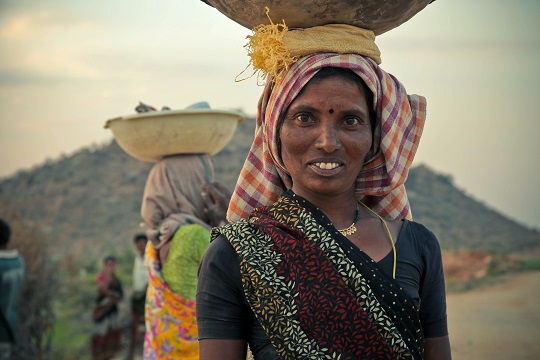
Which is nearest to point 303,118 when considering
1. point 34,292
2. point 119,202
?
point 34,292

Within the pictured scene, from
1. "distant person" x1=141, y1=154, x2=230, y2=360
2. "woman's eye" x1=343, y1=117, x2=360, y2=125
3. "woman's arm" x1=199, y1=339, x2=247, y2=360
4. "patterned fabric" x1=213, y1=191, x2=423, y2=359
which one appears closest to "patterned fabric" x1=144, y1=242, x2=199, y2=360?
"distant person" x1=141, y1=154, x2=230, y2=360

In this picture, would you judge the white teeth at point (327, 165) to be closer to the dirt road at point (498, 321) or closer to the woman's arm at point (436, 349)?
the woman's arm at point (436, 349)

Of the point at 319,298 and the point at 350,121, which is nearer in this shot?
the point at 319,298

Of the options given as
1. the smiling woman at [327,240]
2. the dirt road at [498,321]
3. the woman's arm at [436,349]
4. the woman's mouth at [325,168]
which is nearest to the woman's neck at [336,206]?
the smiling woman at [327,240]

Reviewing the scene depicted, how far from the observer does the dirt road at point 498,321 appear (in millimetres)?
13273

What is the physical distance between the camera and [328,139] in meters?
2.32

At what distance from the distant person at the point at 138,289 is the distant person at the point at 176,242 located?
4.96m

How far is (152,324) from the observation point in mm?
5070

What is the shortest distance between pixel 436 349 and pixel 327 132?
2.53 feet

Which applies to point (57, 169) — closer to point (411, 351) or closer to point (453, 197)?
point (453, 197)

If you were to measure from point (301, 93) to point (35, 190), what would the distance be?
30566 mm

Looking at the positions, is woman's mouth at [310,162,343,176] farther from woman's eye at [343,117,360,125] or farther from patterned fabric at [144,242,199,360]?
patterned fabric at [144,242,199,360]

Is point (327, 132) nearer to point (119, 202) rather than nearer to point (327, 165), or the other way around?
point (327, 165)

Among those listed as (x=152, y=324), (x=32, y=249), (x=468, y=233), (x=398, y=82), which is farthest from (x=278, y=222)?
(x=468, y=233)
